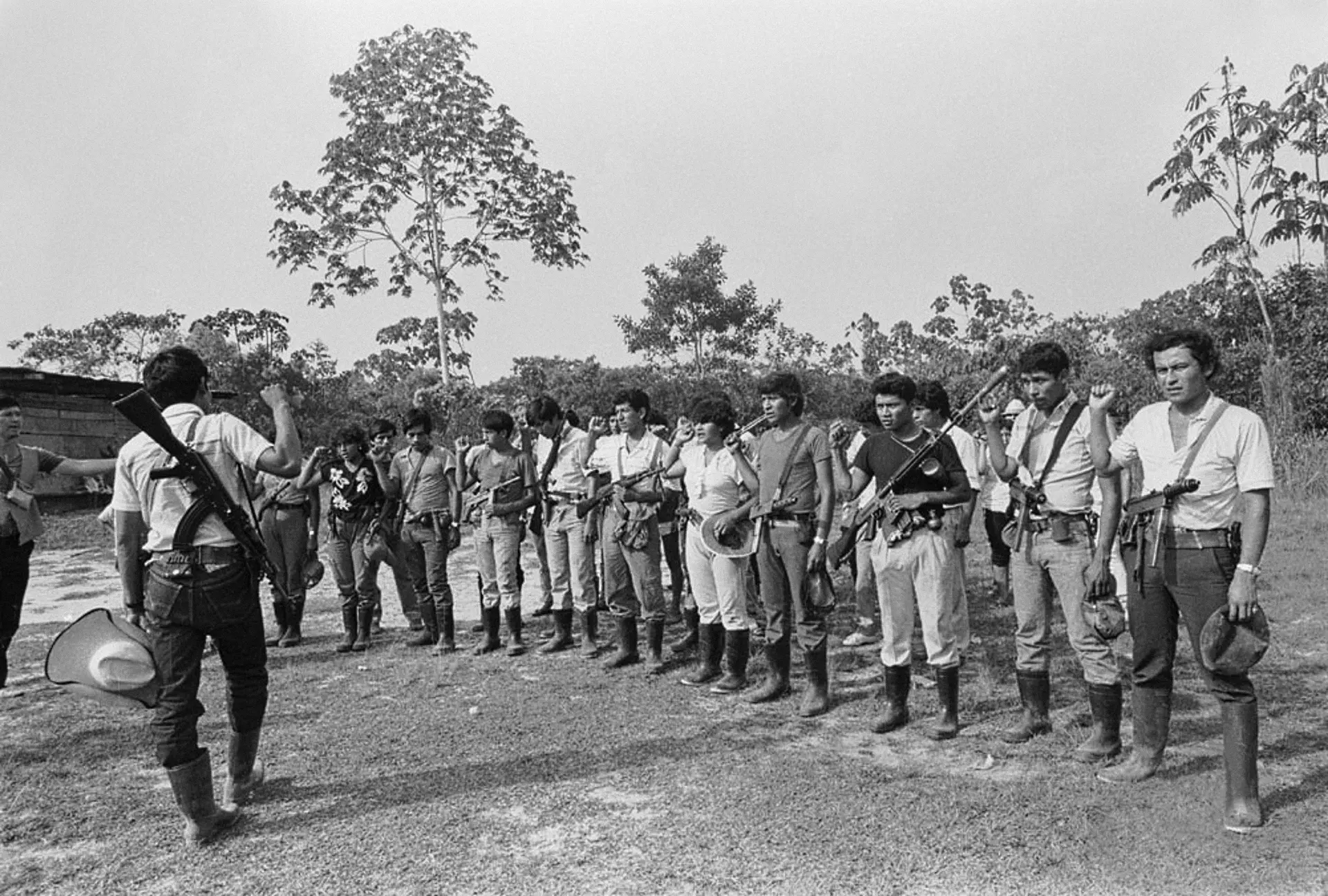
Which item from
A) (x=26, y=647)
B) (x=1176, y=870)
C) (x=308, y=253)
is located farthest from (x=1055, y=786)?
(x=308, y=253)

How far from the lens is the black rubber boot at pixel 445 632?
785cm

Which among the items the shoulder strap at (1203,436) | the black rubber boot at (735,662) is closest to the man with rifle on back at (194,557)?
the black rubber boot at (735,662)

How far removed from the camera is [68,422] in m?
18.9

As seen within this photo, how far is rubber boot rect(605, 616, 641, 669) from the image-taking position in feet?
23.6

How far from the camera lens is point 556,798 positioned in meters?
4.51

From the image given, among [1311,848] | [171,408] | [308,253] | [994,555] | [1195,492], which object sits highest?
[308,253]

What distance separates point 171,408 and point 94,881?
1938 millimetres

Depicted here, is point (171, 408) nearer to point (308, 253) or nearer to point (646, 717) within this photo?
point (646, 717)

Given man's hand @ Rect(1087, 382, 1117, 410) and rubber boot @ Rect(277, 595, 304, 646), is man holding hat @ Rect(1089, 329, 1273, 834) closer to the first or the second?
man's hand @ Rect(1087, 382, 1117, 410)

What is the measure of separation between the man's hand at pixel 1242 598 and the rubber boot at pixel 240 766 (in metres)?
4.22

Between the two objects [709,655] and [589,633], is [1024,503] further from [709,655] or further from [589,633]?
[589,633]

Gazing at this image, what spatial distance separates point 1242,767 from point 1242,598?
70 cm

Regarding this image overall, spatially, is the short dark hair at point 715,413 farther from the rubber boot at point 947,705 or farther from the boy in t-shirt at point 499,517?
the rubber boot at point 947,705

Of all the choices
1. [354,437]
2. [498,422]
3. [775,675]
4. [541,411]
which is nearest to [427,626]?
[354,437]
